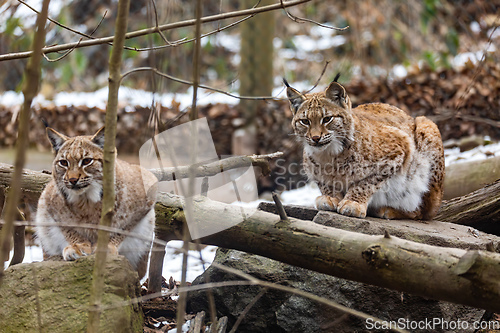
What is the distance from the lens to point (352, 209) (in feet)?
13.1

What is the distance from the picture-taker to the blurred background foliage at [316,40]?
11359 mm

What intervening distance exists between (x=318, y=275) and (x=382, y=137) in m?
1.56

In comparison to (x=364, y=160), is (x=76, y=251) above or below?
below

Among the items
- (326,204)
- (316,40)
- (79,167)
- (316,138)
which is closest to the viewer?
(79,167)

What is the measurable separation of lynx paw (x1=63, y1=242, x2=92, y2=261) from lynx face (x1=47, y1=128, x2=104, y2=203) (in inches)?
13.1

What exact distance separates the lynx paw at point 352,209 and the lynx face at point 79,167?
6.17 feet

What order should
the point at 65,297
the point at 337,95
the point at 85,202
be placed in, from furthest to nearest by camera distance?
1. the point at 337,95
2. the point at 85,202
3. the point at 65,297

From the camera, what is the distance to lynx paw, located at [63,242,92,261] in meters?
3.41

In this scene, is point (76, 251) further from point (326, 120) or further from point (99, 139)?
point (326, 120)

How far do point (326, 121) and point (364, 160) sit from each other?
18.6 inches

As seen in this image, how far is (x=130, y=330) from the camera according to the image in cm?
301
